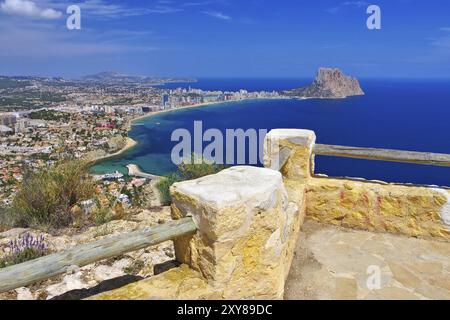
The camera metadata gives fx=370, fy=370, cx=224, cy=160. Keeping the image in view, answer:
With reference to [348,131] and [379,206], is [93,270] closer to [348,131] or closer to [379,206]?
[379,206]

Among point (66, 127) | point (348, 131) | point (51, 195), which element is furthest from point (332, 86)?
point (51, 195)

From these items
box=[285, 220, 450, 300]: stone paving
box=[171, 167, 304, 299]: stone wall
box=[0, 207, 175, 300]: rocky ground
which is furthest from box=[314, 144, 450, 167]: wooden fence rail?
box=[0, 207, 175, 300]: rocky ground

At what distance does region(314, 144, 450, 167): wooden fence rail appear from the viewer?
380 cm

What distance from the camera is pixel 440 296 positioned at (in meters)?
2.82

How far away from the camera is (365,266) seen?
325 cm

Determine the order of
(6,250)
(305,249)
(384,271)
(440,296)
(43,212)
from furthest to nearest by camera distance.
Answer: (43,212) → (6,250) → (305,249) → (384,271) → (440,296)

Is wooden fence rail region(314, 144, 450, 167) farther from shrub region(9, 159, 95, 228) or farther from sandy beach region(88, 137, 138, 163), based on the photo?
sandy beach region(88, 137, 138, 163)

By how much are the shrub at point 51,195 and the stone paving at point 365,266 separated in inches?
145

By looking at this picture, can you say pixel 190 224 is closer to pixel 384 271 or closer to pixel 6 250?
pixel 384 271

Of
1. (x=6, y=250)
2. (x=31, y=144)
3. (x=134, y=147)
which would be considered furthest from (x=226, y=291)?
(x=134, y=147)

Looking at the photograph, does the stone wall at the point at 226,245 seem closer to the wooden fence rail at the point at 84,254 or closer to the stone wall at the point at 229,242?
the stone wall at the point at 229,242

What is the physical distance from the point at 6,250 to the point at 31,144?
30.1 m

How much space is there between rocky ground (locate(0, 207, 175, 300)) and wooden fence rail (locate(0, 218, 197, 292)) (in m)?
0.46

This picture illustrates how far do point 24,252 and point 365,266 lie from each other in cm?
352
